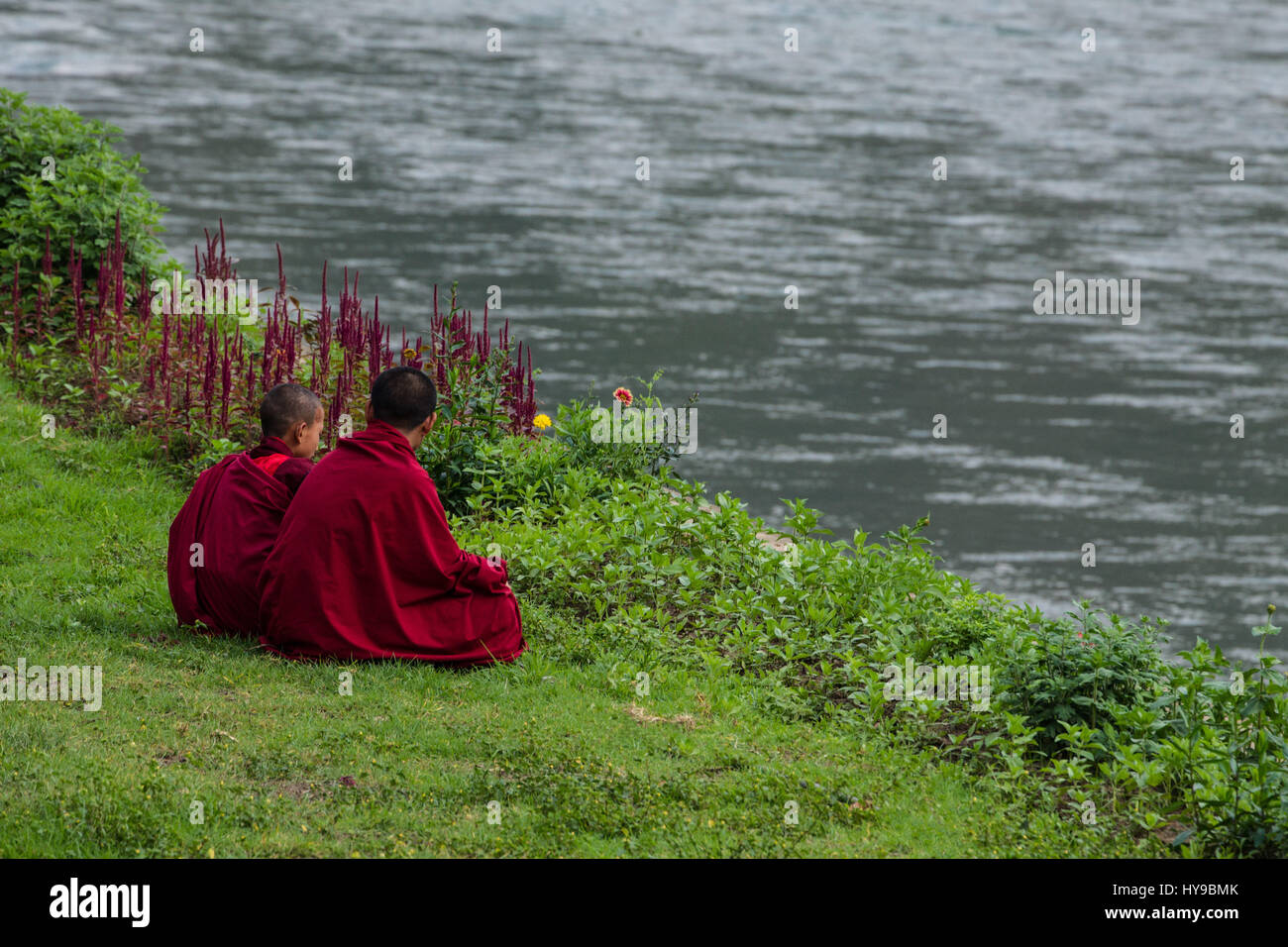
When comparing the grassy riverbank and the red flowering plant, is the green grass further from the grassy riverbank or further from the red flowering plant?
the red flowering plant

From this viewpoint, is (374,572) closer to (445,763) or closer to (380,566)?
(380,566)

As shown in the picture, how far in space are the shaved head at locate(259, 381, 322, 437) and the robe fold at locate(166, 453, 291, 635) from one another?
0.73ft

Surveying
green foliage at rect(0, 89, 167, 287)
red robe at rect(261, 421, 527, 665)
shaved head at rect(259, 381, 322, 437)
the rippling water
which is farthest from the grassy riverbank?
the rippling water

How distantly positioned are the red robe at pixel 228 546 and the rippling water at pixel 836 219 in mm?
5605

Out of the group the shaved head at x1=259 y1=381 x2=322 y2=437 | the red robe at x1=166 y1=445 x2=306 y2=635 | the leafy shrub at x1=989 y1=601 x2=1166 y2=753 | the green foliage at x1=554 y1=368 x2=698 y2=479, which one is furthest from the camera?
the green foliage at x1=554 y1=368 x2=698 y2=479

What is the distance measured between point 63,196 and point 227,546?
18.3 ft

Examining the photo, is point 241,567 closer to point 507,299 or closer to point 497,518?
point 497,518

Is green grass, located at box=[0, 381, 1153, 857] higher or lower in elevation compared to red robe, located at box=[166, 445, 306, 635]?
lower

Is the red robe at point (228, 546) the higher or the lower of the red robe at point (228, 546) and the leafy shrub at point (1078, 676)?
the higher

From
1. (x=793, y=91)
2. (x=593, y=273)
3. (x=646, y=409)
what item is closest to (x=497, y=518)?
(x=646, y=409)

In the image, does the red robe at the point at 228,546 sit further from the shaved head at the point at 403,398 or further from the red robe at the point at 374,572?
the shaved head at the point at 403,398

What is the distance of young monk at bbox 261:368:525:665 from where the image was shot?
7.21 metres

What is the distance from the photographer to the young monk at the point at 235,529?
755cm

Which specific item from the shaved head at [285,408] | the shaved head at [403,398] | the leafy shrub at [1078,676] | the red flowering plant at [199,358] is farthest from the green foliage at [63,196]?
the leafy shrub at [1078,676]
